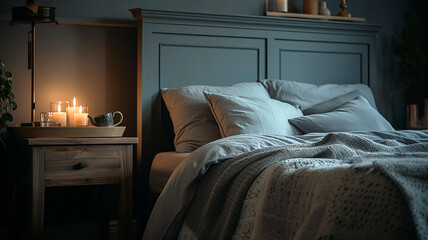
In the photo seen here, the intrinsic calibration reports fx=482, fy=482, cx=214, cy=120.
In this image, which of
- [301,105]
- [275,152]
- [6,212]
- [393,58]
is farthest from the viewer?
[393,58]

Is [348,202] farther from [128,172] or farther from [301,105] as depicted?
[301,105]

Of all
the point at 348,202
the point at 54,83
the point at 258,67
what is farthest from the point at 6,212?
the point at 348,202

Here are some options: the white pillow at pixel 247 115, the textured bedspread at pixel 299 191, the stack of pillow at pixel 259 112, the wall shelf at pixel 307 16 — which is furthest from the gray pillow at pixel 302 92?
the textured bedspread at pixel 299 191

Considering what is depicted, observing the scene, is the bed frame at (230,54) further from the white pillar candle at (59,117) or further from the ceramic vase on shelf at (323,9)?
the white pillar candle at (59,117)

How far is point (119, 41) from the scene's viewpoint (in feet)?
10.2

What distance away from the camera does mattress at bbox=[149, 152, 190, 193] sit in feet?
8.07

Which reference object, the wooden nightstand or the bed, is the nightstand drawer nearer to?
the wooden nightstand

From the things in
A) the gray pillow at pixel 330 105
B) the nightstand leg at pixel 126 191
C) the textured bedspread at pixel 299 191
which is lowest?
the nightstand leg at pixel 126 191

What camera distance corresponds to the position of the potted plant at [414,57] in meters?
3.69

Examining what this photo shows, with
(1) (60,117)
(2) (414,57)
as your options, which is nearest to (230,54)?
(1) (60,117)

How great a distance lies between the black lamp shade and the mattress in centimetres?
102

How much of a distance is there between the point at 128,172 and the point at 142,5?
1231 millimetres

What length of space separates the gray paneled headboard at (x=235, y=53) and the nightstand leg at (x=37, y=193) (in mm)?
718

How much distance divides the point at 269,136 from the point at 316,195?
99 cm
